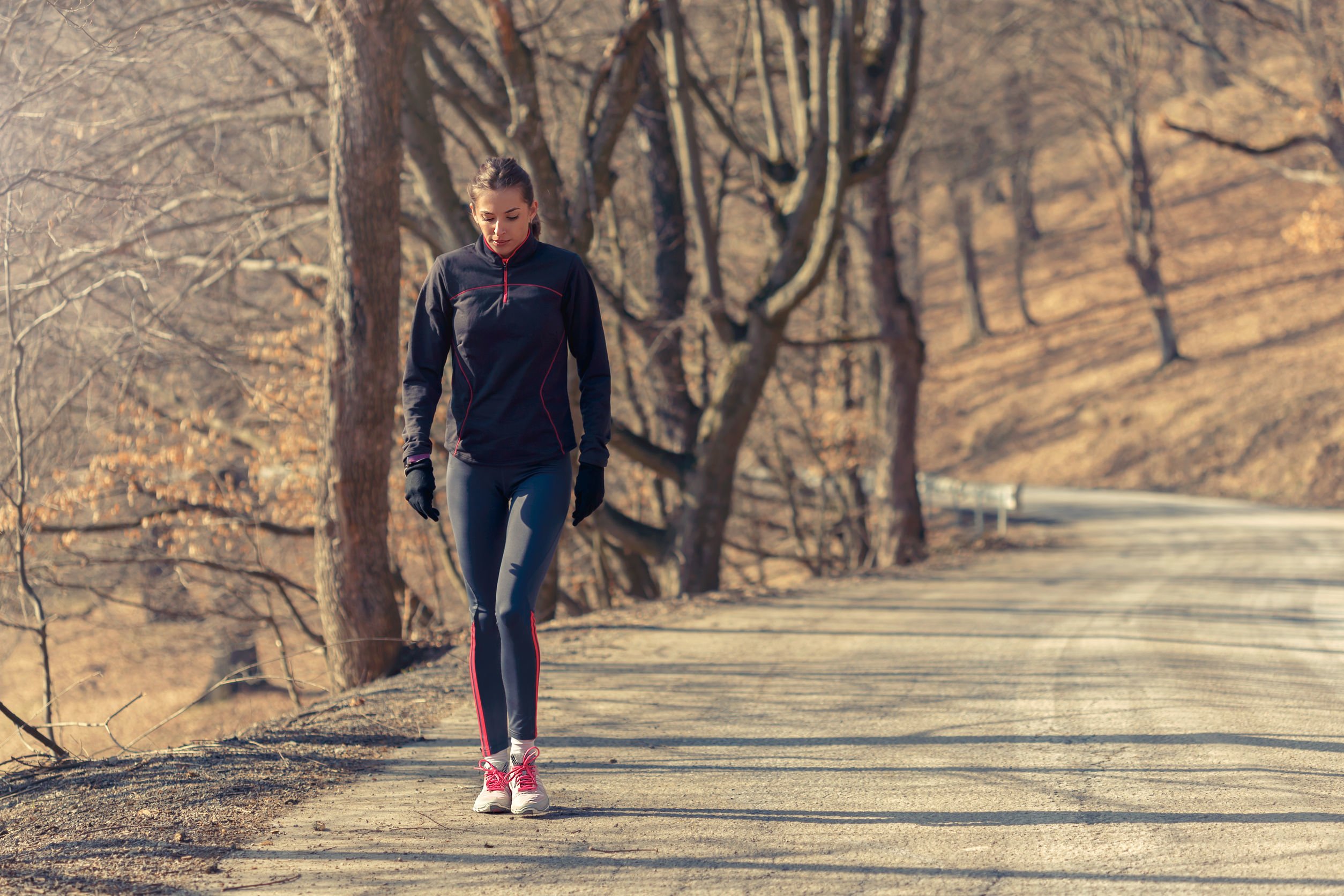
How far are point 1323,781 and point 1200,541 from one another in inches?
501

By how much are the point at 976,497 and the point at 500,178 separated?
1697 centimetres

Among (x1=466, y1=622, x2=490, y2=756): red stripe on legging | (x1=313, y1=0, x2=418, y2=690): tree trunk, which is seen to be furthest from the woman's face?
(x1=313, y1=0, x2=418, y2=690): tree trunk

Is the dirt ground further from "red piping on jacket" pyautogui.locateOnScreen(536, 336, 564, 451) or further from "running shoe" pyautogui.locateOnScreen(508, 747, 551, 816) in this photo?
"red piping on jacket" pyautogui.locateOnScreen(536, 336, 564, 451)

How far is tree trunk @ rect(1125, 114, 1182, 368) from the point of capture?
29.3 metres

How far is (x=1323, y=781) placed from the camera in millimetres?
4219

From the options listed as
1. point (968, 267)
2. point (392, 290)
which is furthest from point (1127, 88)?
point (392, 290)

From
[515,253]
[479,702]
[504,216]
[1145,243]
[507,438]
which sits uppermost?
[1145,243]

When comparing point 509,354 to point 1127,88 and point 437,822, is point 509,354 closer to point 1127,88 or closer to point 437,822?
point 437,822

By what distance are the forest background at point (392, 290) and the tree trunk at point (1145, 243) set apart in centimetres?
408

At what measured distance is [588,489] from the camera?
4.05m

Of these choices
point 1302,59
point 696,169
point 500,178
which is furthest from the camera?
point 1302,59

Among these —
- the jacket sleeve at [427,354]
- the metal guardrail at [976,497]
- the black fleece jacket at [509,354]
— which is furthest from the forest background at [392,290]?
the black fleece jacket at [509,354]

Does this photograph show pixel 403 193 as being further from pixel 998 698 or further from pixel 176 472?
pixel 998 698

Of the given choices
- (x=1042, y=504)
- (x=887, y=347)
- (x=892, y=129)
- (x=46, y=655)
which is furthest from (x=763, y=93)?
(x=1042, y=504)
